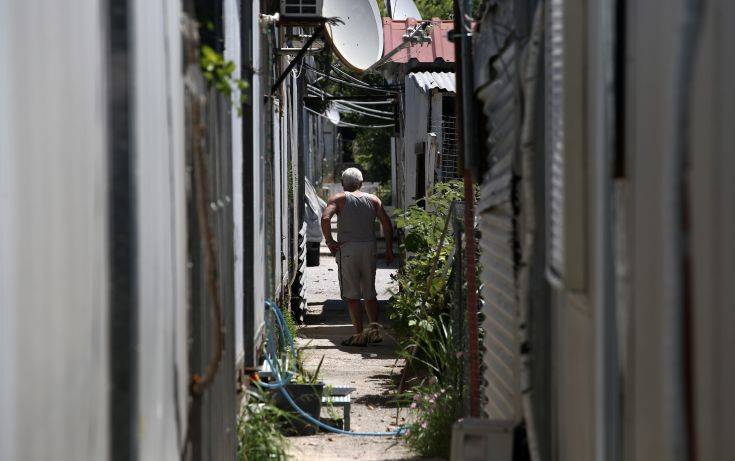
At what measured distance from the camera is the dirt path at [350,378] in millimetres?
7293

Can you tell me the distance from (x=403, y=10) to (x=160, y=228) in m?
15.0

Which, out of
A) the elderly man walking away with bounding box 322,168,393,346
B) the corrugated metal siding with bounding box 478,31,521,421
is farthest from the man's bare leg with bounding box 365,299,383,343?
the corrugated metal siding with bounding box 478,31,521,421

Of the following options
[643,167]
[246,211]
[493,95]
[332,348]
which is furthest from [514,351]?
[332,348]

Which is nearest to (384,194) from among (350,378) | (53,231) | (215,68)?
(350,378)

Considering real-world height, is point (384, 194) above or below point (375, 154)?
below

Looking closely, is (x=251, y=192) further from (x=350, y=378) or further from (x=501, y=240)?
(x=350, y=378)

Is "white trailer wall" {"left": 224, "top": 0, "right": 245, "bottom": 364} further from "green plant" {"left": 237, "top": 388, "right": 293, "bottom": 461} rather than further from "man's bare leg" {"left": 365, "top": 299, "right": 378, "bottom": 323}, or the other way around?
"man's bare leg" {"left": 365, "top": 299, "right": 378, "bottom": 323}

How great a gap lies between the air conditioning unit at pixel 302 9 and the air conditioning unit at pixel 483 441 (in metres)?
5.18

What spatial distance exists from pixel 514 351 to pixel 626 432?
2334 mm

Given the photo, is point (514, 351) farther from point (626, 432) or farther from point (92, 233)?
point (92, 233)

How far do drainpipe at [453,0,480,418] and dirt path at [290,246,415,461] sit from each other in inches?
49.8

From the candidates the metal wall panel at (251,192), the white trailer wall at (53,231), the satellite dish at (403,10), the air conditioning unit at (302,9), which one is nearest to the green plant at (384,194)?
the satellite dish at (403,10)

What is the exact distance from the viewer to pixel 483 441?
4824 mm

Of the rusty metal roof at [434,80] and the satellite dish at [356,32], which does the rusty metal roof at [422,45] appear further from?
the satellite dish at [356,32]
